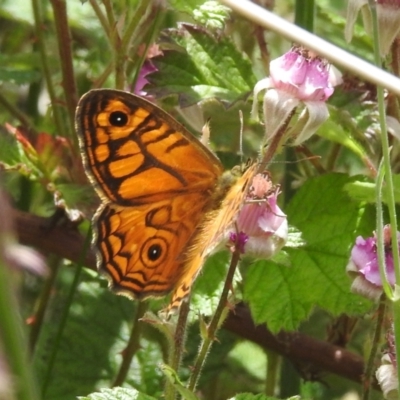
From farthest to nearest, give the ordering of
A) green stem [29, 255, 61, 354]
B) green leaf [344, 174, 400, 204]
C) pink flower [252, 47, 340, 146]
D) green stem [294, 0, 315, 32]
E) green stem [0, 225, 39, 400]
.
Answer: green stem [29, 255, 61, 354] → green stem [294, 0, 315, 32] → green leaf [344, 174, 400, 204] → pink flower [252, 47, 340, 146] → green stem [0, 225, 39, 400]

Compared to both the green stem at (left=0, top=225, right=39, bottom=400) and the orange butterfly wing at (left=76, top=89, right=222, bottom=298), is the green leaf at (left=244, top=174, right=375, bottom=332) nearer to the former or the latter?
the orange butterfly wing at (left=76, top=89, right=222, bottom=298)

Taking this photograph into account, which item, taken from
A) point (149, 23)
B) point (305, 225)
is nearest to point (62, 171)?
point (149, 23)

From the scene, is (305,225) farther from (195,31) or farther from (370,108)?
(195,31)

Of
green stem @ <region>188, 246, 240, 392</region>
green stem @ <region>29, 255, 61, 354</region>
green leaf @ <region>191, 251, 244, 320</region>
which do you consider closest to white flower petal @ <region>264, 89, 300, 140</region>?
green stem @ <region>188, 246, 240, 392</region>

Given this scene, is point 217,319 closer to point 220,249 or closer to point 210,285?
point 220,249

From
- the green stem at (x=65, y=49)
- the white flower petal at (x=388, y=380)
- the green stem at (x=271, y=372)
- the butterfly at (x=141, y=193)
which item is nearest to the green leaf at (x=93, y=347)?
the green stem at (x=271, y=372)

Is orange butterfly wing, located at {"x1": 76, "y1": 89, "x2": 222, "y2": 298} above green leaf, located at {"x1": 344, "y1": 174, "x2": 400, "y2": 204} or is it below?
below

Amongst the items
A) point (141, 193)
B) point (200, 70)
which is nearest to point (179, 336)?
point (141, 193)
